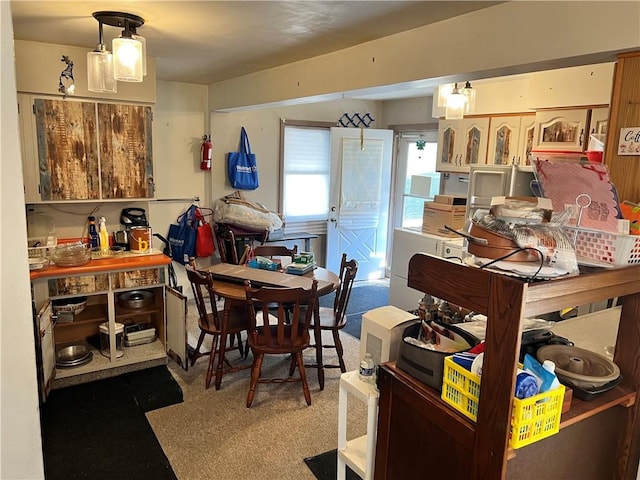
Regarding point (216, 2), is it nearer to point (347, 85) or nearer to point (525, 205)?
point (347, 85)

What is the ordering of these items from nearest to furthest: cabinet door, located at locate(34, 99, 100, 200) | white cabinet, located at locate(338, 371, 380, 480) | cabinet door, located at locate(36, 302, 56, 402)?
white cabinet, located at locate(338, 371, 380, 480) → cabinet door, located at locate(36, 302, 56, 402) → cabinet door, located at locate(34, 99, 100, 200)

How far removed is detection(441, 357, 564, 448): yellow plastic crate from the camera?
120 cm

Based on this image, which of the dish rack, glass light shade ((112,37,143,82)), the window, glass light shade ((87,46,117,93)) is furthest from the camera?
the window

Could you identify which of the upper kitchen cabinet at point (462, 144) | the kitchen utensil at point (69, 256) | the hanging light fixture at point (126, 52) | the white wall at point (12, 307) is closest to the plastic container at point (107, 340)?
the kitchen utensil at point (69, 256)

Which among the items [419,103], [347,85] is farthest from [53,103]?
[419,103]

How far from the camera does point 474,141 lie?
4457 mm

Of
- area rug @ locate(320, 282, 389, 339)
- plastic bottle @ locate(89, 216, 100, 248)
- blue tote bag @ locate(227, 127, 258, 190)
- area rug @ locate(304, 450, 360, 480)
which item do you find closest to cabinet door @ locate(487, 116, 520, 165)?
area rug @ locate(320, 282, 389, 339)

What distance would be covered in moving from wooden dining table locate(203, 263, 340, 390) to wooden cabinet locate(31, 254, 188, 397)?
34 cm

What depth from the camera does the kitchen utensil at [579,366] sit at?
138cm

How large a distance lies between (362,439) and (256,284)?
155 centimetres

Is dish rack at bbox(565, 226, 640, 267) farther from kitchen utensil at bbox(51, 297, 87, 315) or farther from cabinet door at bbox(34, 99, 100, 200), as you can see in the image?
cabinet door at bbox(34, 99, 100, 200)

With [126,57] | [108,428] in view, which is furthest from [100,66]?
[108,428]

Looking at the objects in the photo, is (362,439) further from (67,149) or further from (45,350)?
(67,149)

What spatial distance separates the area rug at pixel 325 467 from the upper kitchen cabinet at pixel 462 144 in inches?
116
